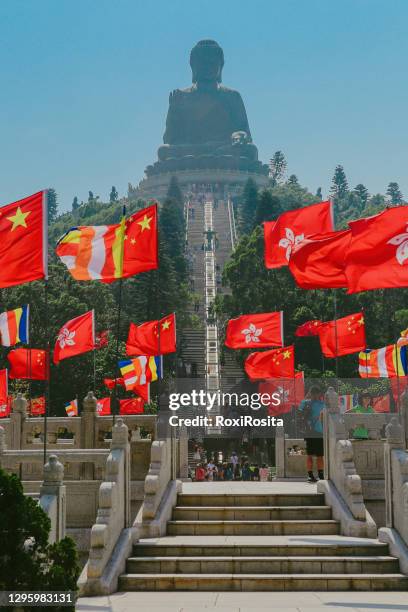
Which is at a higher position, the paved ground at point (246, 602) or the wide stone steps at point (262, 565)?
the wide stone steps at point (262, 565)

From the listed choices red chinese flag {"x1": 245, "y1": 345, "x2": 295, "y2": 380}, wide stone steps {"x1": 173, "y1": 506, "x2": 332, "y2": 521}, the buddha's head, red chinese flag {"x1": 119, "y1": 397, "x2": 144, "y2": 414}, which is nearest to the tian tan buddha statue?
the buddha's head

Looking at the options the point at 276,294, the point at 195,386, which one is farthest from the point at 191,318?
the point at 276,294

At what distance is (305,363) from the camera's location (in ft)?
229

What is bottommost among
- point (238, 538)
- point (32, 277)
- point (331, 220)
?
point (238, 538)

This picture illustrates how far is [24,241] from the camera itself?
19594 millimetres

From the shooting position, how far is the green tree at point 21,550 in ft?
36.7

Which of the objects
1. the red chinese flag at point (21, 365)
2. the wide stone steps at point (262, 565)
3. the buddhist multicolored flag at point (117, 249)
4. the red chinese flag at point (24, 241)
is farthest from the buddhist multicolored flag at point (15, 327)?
the wide stone steps at point (262, 565)

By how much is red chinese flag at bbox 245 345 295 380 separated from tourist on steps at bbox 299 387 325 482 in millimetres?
10779

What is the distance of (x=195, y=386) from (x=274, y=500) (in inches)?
2476

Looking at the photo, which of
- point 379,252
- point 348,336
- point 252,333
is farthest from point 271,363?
point 379,252

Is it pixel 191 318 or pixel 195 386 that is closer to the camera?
pixel 195 386

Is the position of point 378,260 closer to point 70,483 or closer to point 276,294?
point 70,483

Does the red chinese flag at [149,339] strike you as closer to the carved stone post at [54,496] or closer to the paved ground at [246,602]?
the paved ground at [246,602]

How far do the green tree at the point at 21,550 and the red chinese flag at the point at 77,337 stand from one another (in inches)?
898
